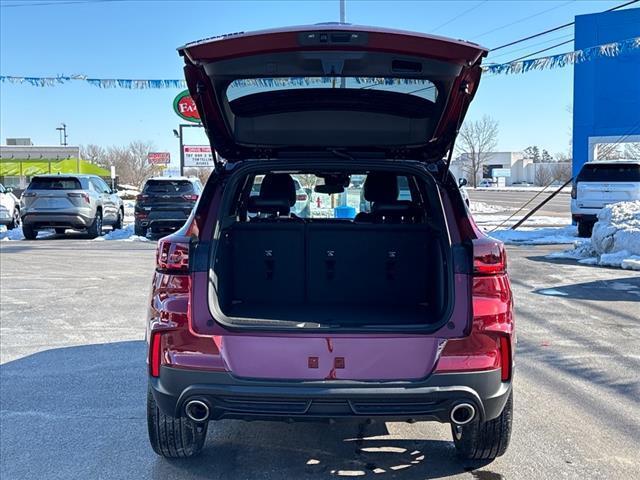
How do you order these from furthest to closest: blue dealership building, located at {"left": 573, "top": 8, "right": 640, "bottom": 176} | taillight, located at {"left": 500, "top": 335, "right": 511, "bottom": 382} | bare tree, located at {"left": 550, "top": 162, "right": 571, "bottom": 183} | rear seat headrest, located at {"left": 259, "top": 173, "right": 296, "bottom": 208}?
bare tree, located at {"left": 550, "top": 162, "right": 571, "bottom": 183}
blue dealership building, located at {"left": 573, "top": 8, "right": 640, "bottom": 176}
rear seat headrest, located at {"left": 259, "top": 173, "right": 296, "bottom": 208}
taillight, located at {"left": 500, "top": 335, "right": 511, "bottom": 382}

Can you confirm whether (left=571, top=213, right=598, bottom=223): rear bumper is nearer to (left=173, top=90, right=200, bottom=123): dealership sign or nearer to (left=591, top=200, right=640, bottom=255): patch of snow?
(left=591, top=200, right=640, bottom=255): patch of snow

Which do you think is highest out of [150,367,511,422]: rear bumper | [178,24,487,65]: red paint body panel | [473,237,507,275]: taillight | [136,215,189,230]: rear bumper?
[178,24,487,65]: red paint body panel

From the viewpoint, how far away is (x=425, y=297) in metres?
3.91

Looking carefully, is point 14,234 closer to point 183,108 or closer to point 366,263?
point 183,108

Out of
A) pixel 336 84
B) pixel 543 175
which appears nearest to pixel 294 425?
pixel 336 84

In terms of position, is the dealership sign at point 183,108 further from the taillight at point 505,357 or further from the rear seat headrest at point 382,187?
the taillight at point 505,357

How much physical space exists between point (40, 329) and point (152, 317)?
4333 millimetres

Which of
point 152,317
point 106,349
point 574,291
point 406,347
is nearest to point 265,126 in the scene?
point 152,317

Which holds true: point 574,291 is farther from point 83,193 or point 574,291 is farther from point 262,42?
point 83,193

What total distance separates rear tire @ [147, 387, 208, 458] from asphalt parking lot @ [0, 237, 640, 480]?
12 centimetres

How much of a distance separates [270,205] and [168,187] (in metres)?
13.0

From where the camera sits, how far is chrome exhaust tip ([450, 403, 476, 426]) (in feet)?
9.68

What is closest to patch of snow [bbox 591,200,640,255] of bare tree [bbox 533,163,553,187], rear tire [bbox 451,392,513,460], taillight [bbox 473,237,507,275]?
rear tire [bbox 451,392,513,460]

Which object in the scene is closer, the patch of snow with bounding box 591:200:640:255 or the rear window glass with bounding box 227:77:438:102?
the rear window glass with bounding box 227:77:438:102
